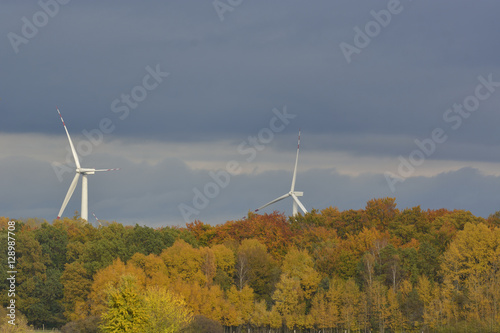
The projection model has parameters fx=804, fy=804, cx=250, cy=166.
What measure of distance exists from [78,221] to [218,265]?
40395mm

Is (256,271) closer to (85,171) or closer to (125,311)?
(85,171)

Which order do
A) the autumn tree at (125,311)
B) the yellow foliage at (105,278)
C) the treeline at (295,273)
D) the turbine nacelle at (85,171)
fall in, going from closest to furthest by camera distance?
the autumn tree at (125,311) → the treeline at (295,273) → the yellow foliage at (105,278) → the turbine nacelle at (85,171)

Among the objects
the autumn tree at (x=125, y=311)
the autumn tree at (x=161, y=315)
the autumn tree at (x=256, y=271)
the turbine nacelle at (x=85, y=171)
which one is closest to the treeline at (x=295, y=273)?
the autumn tree at (x=256, y=271)

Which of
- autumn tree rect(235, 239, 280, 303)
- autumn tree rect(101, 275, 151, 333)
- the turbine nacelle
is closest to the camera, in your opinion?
autumn tree rect(101, 275, 151, 333)

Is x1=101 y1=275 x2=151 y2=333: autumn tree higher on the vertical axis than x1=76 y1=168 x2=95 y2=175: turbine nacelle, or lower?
lower

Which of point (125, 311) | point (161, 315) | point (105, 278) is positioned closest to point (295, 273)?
point (105, 278)

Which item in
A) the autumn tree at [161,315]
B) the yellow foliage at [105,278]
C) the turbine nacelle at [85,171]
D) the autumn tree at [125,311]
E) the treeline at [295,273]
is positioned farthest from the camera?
the turbine nacelle at [85,171]

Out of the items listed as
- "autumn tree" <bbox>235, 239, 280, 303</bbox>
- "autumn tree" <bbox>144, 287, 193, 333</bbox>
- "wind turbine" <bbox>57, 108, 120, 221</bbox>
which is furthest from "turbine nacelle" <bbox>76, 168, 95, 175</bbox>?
"autumn tree" <bbox>144, 287, 193, 333</bbox>

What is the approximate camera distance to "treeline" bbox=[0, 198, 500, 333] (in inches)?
4131

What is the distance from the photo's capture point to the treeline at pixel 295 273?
344 ft

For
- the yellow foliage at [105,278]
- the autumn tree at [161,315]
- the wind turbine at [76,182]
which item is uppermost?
the wind turbine at [76,182]

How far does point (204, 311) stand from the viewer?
110 metres

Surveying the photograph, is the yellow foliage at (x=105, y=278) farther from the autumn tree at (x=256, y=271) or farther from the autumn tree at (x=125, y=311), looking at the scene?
the autumn tree at (x=125, y=311)

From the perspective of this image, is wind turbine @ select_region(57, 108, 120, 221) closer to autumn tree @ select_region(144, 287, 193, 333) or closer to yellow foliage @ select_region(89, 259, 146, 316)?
yellow foliage @ select_region(89, 259, 146, 316)
